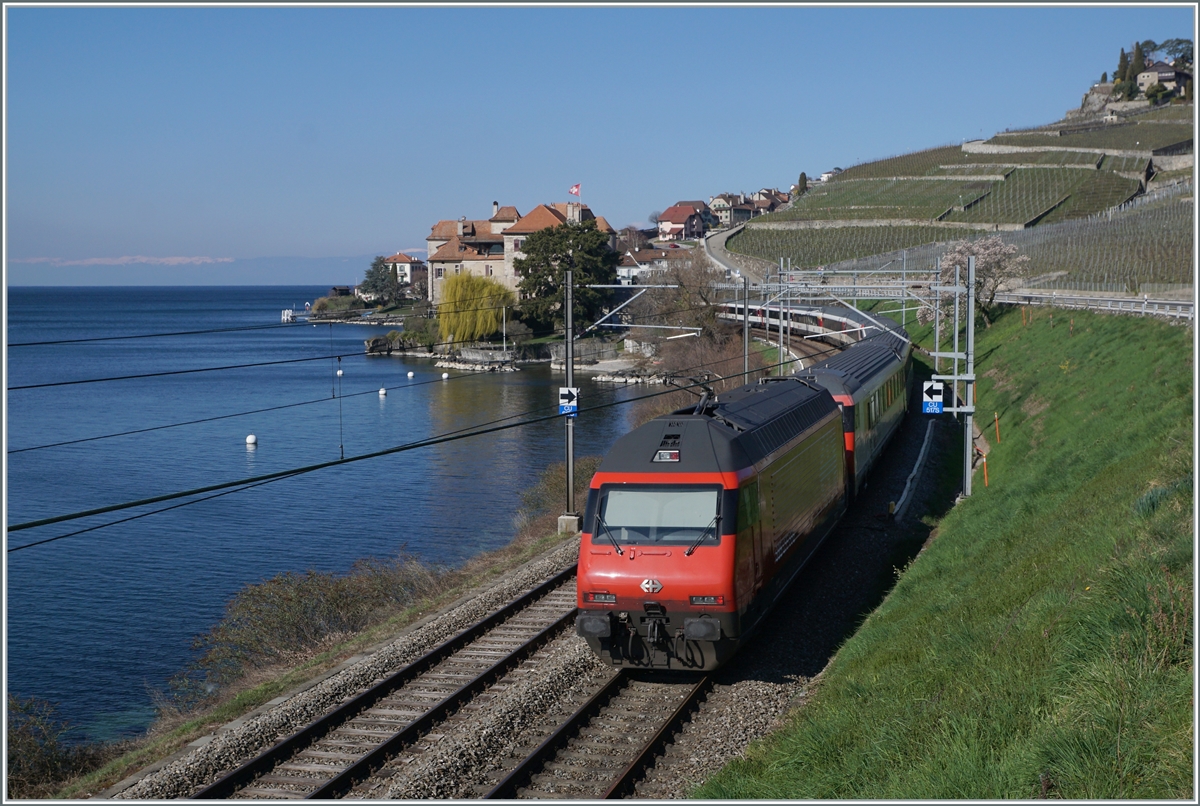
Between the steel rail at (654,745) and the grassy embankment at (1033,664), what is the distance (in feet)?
3.52

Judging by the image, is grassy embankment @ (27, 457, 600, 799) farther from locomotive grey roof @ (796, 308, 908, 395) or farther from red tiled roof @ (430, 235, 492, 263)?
red tiled roof @ (430, 235, 492, 263)

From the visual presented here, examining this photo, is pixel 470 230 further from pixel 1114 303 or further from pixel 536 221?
pixel 1114 303

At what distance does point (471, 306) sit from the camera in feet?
297

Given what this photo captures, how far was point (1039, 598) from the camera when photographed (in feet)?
37.1

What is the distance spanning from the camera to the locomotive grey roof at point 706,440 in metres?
13.2

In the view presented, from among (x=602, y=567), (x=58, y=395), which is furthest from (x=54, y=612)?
(x=58, y=395)

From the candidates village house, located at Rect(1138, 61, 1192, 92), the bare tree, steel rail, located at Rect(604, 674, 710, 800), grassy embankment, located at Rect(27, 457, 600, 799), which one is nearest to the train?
steel rail, located at Rect(604, 674, 710, 800)

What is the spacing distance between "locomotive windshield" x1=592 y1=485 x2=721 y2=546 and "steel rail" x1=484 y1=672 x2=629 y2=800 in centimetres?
200

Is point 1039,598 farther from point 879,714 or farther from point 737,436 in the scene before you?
point 737,436

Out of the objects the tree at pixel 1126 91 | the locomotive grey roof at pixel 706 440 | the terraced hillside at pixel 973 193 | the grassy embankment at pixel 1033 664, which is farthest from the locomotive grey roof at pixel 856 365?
the tree at pixel 1126 91

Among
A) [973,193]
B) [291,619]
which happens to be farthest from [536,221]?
[291,619]

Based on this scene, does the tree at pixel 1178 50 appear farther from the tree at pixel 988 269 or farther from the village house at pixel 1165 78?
the tree at pixel 988 269

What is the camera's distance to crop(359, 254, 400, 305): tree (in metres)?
182

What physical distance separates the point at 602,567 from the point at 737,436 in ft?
8.71
